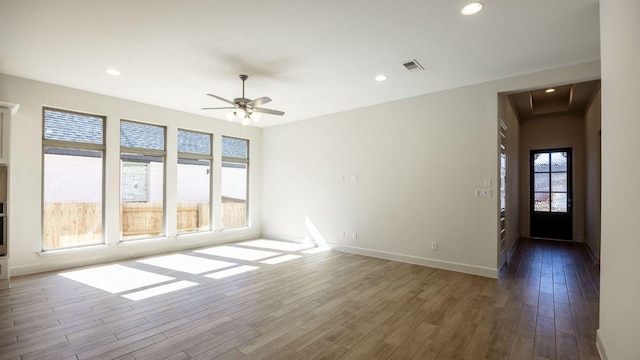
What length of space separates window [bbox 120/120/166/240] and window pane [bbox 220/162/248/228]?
142 cm

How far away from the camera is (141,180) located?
18.6 feet

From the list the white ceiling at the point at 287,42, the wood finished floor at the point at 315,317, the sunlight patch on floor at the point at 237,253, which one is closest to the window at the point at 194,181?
the sunlight patch on floor at the point at 237,253

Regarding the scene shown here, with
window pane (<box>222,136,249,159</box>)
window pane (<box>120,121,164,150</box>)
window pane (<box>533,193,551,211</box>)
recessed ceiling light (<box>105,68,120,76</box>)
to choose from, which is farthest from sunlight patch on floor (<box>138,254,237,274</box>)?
window pane (<box>533,193,551,211</box>)

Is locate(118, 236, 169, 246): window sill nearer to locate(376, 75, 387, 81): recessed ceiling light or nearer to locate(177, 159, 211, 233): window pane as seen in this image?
locate(177, 159, 211, 233): window pane

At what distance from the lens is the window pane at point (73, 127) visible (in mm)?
4684

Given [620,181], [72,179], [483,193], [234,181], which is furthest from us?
[234,181]

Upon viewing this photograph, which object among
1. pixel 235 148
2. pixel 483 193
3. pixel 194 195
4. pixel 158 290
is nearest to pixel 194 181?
pixel 194 195

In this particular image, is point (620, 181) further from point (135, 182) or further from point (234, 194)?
point (234, 194)

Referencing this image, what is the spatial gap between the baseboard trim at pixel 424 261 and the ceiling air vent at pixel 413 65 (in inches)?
118

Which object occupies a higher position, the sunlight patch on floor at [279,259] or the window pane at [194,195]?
the window pane at [194,195]

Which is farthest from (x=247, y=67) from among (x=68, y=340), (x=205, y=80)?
(x=68, y=340)

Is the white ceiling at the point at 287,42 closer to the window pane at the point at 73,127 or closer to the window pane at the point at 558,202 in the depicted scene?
the window pane at the point at 73,127

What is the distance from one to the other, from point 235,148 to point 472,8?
5916 mm

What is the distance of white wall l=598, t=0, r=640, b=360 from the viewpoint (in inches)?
65.7
